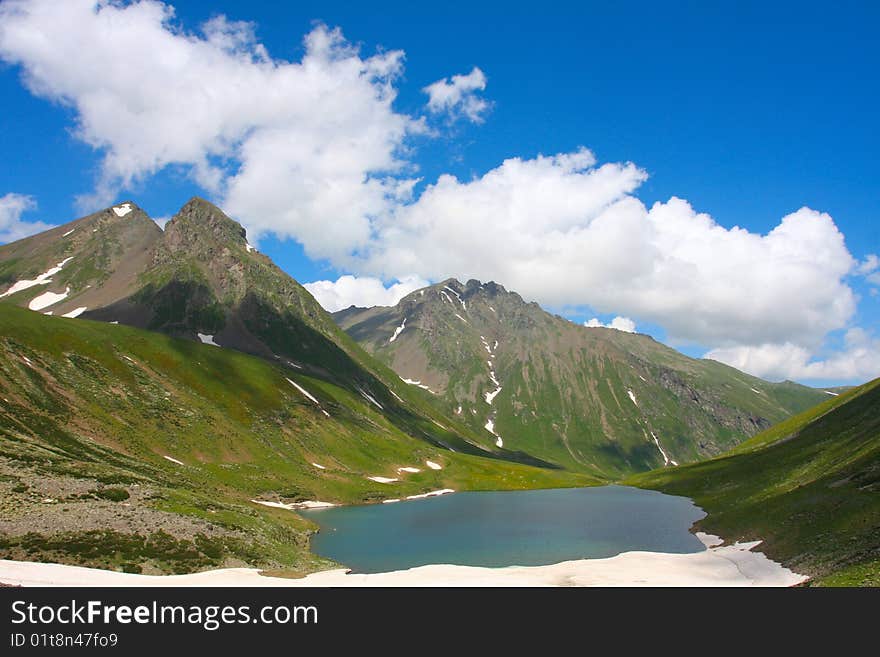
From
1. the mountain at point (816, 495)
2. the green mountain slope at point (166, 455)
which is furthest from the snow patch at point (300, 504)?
Answer: the mountain at point (816, 495)

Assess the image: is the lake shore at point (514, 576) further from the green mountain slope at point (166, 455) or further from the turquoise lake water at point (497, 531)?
the turquoise lake water at point (497, 531)

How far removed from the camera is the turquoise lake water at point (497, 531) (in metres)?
72.4

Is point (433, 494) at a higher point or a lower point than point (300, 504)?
lower

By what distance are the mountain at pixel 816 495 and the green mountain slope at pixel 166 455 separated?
54.4 metres

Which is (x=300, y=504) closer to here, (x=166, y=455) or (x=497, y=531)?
(x=166, y=455)

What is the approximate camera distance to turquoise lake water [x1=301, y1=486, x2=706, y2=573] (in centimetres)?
7244

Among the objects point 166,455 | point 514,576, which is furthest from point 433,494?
point 514,576

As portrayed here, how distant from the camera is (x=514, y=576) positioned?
171ft

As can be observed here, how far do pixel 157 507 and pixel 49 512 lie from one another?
479 inches

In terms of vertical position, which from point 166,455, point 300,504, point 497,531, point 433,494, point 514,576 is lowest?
point 497,531

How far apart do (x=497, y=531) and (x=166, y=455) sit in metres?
73.7

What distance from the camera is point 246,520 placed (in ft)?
253
